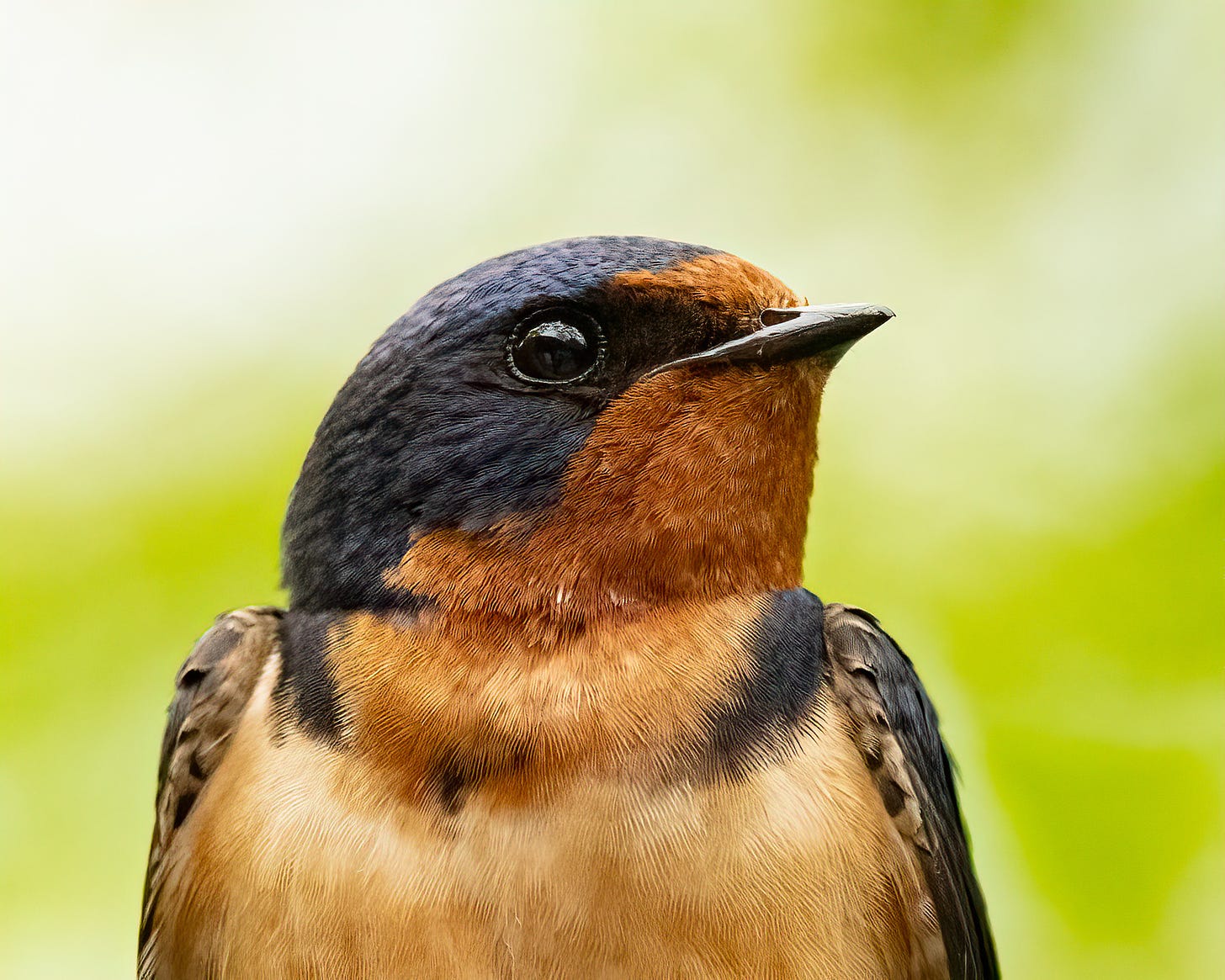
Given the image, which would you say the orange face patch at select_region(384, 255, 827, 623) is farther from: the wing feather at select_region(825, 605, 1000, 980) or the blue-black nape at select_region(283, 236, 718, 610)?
the wing feather at select_region(825, 605, 1000, 980)

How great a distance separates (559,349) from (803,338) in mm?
503

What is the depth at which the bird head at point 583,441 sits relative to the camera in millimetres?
2498

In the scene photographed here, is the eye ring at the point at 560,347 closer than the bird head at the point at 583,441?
No

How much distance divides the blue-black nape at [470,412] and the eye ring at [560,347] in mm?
18

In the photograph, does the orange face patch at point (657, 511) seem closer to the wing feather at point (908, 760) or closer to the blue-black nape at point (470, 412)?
the blue-black nape at point (470, 412)

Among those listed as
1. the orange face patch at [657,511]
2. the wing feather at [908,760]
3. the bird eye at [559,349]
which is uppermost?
the bird eye at [559,349]

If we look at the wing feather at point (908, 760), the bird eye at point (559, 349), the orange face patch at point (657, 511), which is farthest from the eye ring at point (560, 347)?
the wing feather at point (908, 760)

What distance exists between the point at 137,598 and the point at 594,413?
6.62 ft

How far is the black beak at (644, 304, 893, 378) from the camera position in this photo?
101 inches

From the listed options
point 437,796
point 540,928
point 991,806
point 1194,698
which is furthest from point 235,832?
point 1194,698

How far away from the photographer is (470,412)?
2613 millimetres

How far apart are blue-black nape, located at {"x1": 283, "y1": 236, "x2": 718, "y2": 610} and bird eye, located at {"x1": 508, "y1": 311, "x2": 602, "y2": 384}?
26 mm

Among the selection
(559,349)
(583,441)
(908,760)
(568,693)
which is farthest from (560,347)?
(908,760)

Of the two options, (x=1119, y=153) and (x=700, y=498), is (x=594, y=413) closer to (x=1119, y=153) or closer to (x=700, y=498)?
(x=700, y=498)
